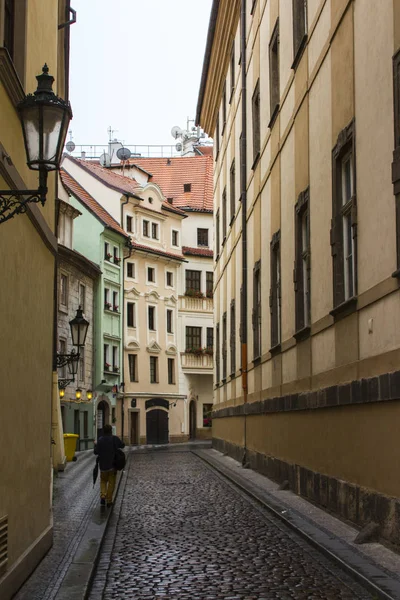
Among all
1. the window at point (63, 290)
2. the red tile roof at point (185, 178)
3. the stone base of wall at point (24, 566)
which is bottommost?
the stone base of wall at point (24, 566)

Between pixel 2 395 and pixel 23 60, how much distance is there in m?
3.25

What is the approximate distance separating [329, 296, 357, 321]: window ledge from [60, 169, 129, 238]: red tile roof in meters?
40.4

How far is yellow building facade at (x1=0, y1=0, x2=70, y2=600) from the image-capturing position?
25.0 ft

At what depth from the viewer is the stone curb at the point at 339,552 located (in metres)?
7.81

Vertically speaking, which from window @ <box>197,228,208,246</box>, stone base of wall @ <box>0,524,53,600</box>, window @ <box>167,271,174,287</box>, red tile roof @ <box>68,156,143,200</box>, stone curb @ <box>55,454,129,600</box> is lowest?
stone curb @ <box>55,454,129,600</box>

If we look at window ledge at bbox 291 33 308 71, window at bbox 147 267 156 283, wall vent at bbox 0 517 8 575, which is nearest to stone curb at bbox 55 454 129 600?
wall vent at bbox 0 517 8 575

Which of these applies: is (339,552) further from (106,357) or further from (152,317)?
(152,317)

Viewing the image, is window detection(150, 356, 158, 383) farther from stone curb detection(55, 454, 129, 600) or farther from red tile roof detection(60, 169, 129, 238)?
stone curb detection(55, 454, 129, 600)

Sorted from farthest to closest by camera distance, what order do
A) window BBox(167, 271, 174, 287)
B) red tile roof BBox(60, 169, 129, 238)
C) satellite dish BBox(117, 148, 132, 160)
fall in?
satellite dish BBox(117, 148, 132, 160) → window BBox(167, 271, 174, 287) → red tile roof BBox(60, 169, 129, 238)

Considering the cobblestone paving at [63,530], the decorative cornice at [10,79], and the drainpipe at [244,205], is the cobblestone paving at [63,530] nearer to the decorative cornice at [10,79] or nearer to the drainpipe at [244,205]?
the decorative cornice at [10,79]

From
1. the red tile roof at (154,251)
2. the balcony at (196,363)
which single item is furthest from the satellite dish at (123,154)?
the balcony at (196,363)

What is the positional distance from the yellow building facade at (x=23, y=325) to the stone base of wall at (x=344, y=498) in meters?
3.54

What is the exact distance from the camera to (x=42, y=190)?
6801mm

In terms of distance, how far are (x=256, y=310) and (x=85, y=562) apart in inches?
539
